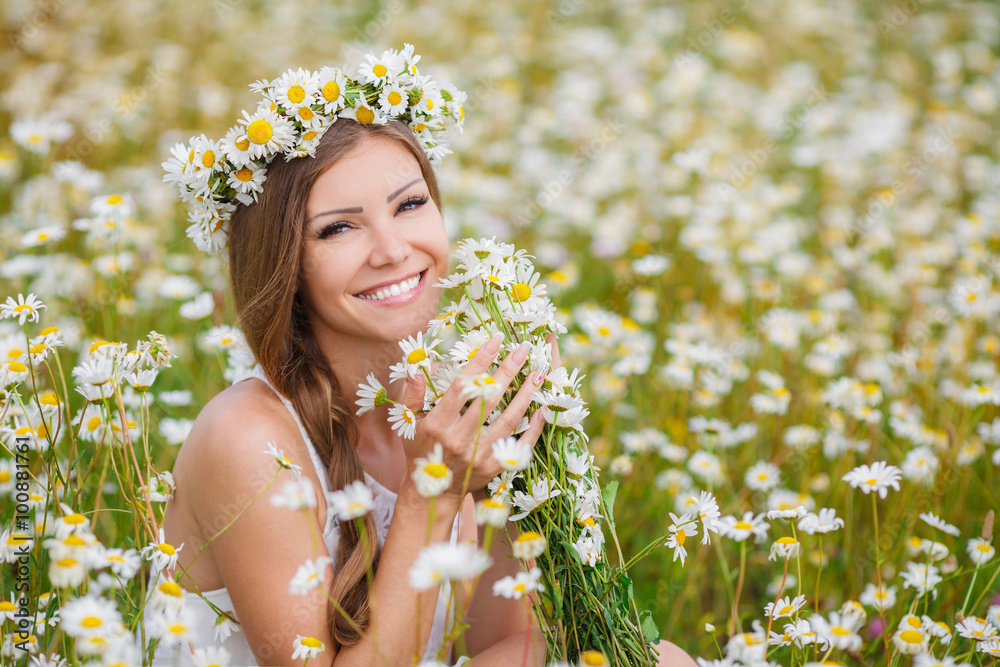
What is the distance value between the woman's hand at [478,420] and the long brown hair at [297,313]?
310 mm

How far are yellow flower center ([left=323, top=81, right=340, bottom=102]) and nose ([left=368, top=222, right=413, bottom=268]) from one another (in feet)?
0.91

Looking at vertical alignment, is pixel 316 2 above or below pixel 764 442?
above

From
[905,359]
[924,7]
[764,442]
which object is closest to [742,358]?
[764,442]

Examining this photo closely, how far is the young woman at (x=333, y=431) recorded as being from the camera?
1438mm

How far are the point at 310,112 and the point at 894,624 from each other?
1.61 meters

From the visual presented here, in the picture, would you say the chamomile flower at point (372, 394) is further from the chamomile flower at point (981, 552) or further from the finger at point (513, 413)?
the chamomile flower at point (981, 552)

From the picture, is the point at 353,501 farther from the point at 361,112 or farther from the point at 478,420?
the point at 361,112

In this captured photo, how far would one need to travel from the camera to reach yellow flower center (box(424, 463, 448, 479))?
43.2 inches

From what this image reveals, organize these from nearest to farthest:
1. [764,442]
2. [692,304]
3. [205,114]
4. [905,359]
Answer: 1. [905,359]
2. [764,442]
3. [692,304]
4. [205,114]

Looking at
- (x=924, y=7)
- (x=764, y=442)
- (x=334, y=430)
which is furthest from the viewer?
(x=924, y=7)

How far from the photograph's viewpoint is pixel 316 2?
6.00 meters

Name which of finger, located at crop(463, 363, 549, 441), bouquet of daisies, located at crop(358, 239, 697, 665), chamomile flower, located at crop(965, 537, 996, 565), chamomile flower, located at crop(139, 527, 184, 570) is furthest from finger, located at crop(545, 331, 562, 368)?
chamomile flower, located at crop(965, 537, 996, 565)

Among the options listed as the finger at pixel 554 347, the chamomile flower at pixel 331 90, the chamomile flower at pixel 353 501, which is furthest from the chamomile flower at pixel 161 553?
the chamomile flower at pixel 331 90

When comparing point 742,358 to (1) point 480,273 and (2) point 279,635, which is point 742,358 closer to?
(1) point 480,273
